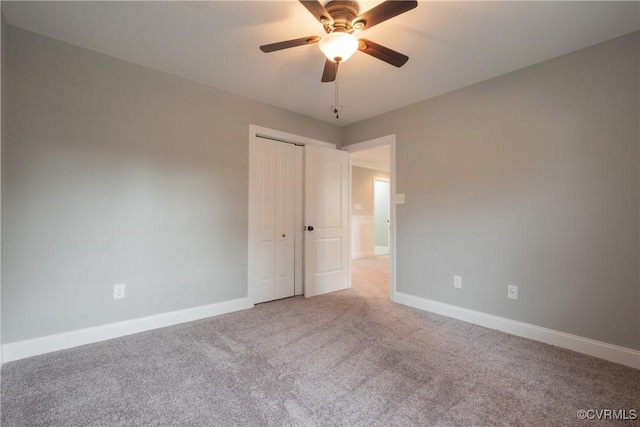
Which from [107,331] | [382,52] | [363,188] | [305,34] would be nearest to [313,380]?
[107,331]

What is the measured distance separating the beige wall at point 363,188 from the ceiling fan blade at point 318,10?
202 inches

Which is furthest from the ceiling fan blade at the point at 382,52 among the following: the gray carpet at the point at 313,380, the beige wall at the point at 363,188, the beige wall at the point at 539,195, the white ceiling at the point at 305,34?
the beige wall at the point at 363,188

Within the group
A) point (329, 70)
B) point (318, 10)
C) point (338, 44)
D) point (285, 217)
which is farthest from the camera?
point (285, 217)

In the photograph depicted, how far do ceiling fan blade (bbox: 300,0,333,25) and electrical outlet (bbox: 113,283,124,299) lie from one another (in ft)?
8.41

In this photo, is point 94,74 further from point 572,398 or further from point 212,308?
point 572,398

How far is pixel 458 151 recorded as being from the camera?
296 cm

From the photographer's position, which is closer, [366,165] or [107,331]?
[107,331]

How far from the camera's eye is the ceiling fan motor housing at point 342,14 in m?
1.72

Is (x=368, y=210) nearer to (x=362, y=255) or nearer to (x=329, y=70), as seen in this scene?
(x=362, y=255)

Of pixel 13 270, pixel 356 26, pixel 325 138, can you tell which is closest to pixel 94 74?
pixel 13 270

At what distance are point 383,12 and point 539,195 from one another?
6.56 feet

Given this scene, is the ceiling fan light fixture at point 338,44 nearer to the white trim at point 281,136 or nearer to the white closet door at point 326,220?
the white trim at point 281,136

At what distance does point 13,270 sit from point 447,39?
362cm

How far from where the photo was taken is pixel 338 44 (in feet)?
5.62
